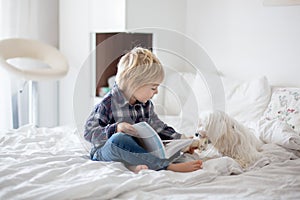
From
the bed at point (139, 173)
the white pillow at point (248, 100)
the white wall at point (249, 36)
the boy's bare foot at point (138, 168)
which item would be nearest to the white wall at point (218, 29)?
the white wall at point (249, 36)

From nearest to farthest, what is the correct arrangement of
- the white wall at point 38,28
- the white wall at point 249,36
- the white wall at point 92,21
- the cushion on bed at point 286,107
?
the cushion on bed at point 286,107, the white wall at point 249,36, the white wall at point 92,21, the white wall at point 38,28

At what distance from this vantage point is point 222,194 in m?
1.12

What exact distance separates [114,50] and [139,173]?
27.1 inches

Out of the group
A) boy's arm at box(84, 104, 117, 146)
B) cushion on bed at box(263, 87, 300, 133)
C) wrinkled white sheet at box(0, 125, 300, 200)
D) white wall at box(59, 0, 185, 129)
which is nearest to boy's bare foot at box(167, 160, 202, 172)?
wrinkled white sheet at box(0, 125, 300, 200)

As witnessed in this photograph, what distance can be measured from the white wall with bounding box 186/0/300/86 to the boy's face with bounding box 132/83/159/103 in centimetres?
114

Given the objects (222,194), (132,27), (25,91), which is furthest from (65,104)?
(222,194)

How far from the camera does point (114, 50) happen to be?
1.77m

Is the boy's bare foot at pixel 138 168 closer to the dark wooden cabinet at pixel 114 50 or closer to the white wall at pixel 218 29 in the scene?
the dark wooden cabinet at pixel 114 50

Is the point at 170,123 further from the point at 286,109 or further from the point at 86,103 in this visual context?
the point at 286,109

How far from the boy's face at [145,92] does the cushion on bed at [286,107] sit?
79cm

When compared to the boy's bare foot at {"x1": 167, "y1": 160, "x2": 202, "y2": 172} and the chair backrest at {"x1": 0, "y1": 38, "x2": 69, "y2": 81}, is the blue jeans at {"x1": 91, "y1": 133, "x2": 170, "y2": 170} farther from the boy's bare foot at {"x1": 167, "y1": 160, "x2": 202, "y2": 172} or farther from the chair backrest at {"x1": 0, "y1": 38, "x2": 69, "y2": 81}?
the chair backrest at {"x1": 0, "y1": 38, "x2": 69, "y2": 81}

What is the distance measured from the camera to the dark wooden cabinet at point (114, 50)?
68.9 inches

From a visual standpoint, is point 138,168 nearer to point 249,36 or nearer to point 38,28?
point 249,36

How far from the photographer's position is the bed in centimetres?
109
